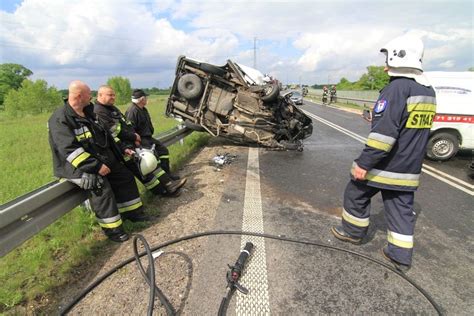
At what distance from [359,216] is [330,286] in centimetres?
91

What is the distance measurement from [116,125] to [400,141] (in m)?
3.38

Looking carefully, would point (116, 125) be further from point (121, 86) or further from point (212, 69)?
point (121, 86)

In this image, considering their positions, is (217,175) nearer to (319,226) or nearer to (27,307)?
(319,226)

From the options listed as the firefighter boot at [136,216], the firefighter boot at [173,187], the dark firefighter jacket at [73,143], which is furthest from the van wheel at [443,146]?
the dark firefighter jacket at [73,143]

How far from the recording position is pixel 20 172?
18.3ft

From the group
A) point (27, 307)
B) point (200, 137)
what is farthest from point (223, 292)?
point (200, 137)

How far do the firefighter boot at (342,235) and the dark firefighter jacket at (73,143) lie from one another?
2.62 metres

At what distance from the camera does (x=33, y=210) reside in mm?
2541

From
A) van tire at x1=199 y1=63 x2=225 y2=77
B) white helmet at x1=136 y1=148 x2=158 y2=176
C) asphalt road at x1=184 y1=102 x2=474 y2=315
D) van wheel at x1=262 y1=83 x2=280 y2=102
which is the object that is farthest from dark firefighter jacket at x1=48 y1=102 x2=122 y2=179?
van wheel at x1=262 y1=83 x2=280 y2=102

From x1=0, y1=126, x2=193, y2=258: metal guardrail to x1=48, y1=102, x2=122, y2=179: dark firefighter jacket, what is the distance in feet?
0.68

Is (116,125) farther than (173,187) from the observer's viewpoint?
No

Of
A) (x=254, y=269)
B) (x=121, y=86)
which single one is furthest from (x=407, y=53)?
(x=121, y=86)

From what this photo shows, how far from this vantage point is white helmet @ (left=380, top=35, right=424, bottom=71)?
252 centimetres

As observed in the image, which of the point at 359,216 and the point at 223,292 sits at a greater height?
the point at 359,216
